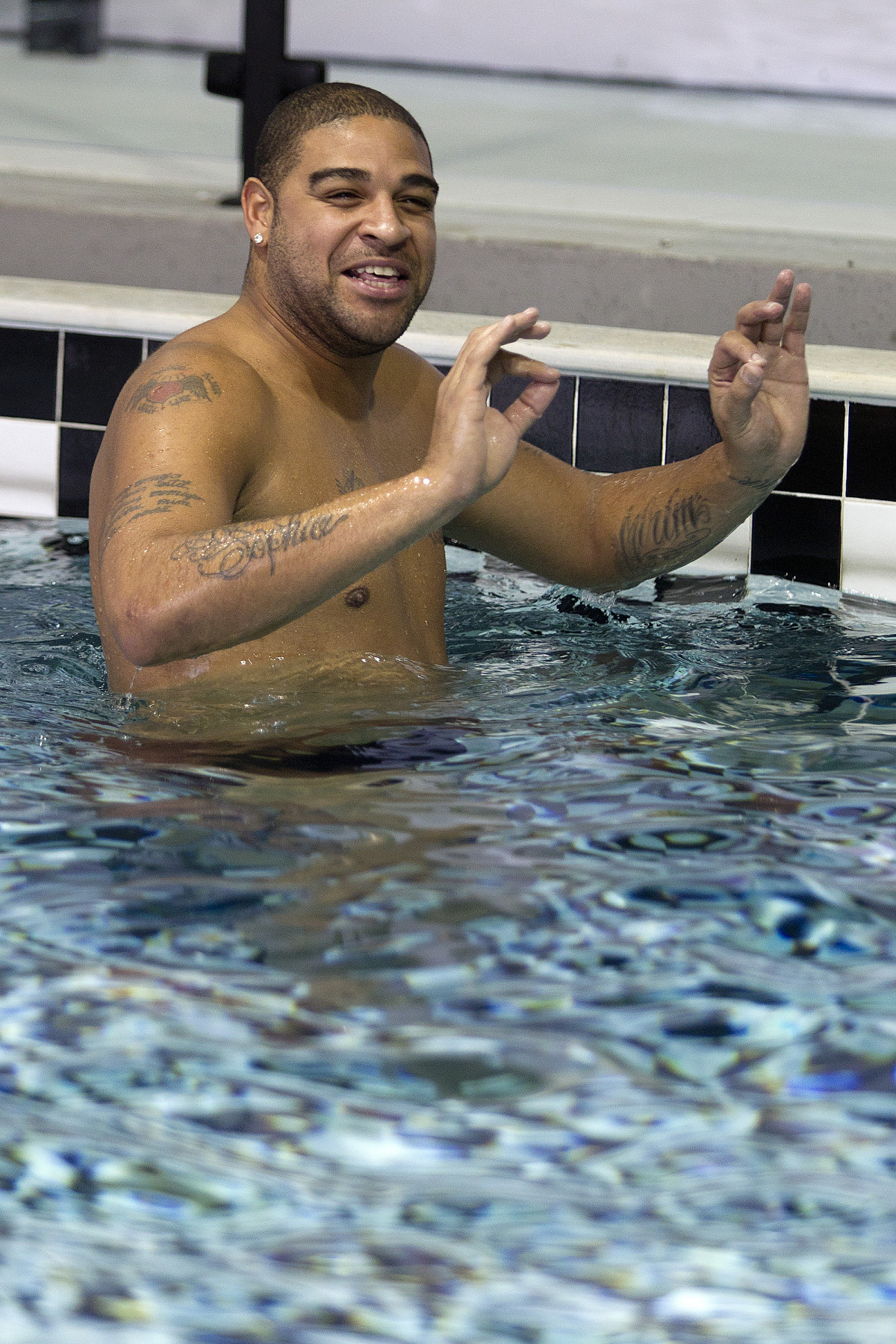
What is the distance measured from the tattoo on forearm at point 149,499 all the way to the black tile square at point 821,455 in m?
1.22

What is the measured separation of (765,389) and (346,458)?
1.79 ft

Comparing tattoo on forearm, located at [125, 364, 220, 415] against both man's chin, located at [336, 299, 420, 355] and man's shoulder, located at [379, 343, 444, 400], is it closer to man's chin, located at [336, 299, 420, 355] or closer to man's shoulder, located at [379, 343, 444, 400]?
man's chin, located at [336, 299, 420, 355]

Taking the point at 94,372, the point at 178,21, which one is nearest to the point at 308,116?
the point at 94,372

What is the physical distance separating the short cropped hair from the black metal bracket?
4.03 ft

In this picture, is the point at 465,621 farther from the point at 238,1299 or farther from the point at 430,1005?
the point at 238,1299

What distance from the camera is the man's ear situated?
1.89 meters

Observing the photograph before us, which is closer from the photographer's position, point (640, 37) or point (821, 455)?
point (821, 455)

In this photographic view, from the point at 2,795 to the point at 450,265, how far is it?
7.20 feet

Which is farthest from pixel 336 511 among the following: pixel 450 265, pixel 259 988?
pixel 450 265

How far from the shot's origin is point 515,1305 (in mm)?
936

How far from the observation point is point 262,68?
3.08m

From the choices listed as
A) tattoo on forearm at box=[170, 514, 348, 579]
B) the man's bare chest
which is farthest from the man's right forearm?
the man's bare chest

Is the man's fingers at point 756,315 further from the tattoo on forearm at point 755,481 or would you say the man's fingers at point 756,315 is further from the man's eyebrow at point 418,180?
the man's eyebrow at point 418,180

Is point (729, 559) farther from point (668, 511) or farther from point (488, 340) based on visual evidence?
point (488, 340)
